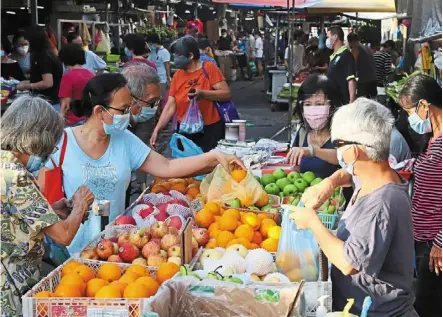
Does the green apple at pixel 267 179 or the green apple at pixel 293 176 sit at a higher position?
the green apple at pixel 293 176

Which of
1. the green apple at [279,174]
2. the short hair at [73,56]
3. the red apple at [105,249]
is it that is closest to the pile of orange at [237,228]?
the red apple at [105,249]

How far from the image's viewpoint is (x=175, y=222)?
3965 mm

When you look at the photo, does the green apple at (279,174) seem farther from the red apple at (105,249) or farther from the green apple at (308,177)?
the red apple at (105,249)

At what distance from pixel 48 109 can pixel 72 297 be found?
0.89 metres

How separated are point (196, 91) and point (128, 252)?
375 centimetres

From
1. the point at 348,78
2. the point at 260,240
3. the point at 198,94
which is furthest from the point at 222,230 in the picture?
the point at 348,78

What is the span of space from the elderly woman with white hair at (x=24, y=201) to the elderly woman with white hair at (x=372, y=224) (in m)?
1.11

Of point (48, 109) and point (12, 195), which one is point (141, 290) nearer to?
point (12, 195)

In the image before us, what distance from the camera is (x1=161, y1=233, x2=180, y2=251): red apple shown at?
11.8ft

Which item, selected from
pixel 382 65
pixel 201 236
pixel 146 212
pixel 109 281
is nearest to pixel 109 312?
pixel 109 281

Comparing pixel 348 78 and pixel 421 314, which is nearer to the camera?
pixel 421 314

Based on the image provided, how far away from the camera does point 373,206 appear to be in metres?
2.83

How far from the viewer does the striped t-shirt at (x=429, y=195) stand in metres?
4.27

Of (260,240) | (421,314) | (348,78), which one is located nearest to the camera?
(260,240)
